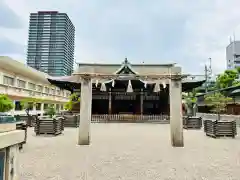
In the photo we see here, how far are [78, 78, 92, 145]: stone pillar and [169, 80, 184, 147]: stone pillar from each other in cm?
349

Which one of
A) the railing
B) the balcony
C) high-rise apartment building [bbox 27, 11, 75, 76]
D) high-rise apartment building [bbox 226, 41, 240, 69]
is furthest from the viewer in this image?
high-rise apartment building [bbox 226, 41, 240, 69]

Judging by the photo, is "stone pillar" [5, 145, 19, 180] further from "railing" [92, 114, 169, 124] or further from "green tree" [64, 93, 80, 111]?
"green tree" [64, 93, 80, 111]

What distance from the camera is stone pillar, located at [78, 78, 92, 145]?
811 cm

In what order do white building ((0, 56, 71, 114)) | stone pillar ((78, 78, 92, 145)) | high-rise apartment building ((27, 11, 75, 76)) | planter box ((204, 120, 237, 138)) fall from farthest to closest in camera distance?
high-rise apartment building ((27, 11, 75, 76)), white building ((0, 56, 71, 114)), planter box ((204, 120, 237, 138)), stone pillar ((78, 78, 92, 145))

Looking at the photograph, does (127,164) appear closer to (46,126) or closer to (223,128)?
(46,126)

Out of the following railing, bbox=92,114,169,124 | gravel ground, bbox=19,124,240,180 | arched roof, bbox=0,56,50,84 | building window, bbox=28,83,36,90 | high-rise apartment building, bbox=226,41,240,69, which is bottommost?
gravel ground, bbox=19,124,240,180

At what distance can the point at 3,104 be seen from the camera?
31.5 ft

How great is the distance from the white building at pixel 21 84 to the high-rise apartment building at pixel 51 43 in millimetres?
39537

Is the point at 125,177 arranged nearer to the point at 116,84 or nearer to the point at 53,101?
the point at 116,84

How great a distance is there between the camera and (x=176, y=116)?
800 centimetres

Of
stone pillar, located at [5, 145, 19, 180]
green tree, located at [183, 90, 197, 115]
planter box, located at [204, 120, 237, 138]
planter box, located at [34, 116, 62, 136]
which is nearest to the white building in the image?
planter box, located at [34, 116, 62, 136]

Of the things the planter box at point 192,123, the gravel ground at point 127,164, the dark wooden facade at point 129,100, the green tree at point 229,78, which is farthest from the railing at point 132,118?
the green tree at point 229,78

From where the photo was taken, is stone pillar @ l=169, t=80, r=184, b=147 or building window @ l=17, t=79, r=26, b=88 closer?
stone pillar @ l=169, t=80, r=184, b=147

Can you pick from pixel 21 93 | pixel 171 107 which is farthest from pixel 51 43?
pixel 171 107
